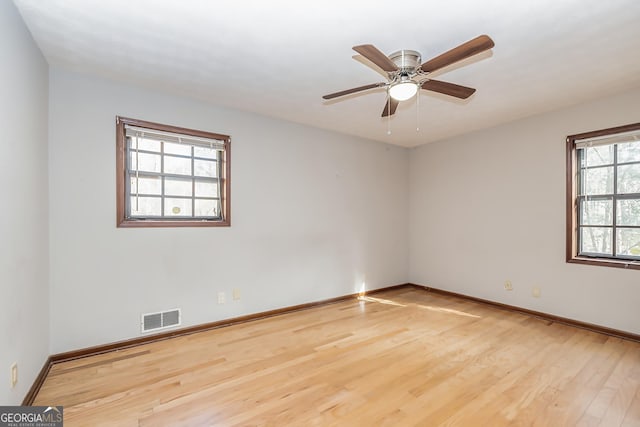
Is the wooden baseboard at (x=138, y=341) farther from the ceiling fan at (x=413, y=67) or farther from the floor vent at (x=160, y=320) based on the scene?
the ceiling fan at (x=413, y=67)

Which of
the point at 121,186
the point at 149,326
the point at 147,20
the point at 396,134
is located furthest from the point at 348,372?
the point at 396,134

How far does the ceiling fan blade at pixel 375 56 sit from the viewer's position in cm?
172

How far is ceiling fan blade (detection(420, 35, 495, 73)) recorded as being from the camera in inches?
65.4

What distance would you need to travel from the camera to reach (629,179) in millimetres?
3148

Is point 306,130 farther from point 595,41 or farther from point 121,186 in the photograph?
point 595,41

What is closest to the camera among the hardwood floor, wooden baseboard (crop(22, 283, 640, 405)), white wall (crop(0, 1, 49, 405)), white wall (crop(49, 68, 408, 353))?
white wall (crop(0, 1, 49, 405))

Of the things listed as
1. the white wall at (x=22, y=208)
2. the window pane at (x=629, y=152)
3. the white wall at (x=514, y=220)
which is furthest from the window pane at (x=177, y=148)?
the window pane at (x=629, y=152)

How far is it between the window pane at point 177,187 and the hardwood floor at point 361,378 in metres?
1.49

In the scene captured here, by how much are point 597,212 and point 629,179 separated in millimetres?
429

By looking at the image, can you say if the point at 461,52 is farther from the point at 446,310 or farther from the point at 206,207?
the point at 446,310

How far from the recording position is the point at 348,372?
7.83 feet

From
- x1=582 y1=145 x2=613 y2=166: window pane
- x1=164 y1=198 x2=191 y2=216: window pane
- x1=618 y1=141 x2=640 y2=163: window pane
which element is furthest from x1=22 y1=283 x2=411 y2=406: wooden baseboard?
x1=618 y1=141 x2=640 y2=163: window pane

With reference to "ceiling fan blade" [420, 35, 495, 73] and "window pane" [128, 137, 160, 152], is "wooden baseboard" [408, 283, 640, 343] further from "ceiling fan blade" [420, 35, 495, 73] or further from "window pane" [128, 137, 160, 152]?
"window pane" [128, 137, 160, 152]

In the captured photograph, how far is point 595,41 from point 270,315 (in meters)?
3.91
